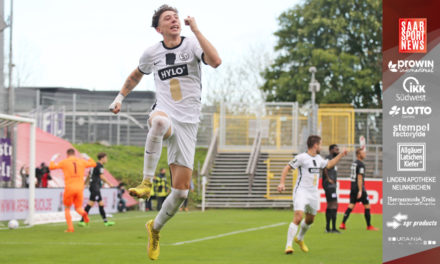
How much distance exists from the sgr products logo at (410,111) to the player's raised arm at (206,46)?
81.0 inches

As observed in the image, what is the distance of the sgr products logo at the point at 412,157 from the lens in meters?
8.80

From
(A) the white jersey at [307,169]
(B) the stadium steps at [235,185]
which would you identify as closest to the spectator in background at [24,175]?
(A) the white jersey at [307,169]

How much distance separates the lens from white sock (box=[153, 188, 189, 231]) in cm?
879

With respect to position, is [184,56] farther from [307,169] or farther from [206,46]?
[307,169]

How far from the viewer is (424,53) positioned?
28.9 ft

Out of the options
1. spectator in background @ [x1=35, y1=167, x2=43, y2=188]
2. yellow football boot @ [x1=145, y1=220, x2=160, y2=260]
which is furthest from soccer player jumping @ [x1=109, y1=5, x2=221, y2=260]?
spectator in background @ [x1=35, y1=167, x2=43, y2=188]

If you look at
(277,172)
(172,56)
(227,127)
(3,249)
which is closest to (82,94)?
(227,127)

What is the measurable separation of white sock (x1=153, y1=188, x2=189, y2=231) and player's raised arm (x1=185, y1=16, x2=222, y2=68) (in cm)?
151

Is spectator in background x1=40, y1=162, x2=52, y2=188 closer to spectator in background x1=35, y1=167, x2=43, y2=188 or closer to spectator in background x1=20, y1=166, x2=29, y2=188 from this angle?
spectator in background x1=35, y1=167, x2=43, y2=188

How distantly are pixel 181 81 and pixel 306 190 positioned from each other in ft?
22.7

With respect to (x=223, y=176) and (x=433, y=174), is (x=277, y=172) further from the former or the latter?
(x=433, y=174)

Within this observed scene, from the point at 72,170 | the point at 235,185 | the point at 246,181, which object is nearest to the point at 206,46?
the point at 72,170

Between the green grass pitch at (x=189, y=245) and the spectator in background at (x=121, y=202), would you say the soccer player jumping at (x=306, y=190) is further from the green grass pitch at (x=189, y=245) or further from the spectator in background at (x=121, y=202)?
the spectator in background at (x=121, y=202)

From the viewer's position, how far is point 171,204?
8.93 meters
